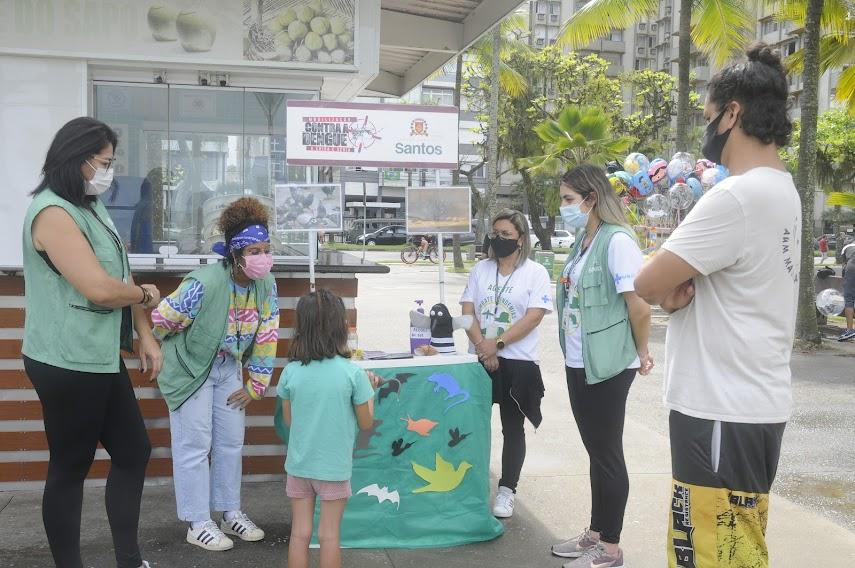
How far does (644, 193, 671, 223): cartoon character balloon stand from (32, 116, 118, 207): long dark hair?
10.8 m

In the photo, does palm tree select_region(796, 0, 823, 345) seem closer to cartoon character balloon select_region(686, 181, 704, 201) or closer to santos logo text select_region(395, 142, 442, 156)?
cartoon character balloon select_region(686, 181, 704, 201)

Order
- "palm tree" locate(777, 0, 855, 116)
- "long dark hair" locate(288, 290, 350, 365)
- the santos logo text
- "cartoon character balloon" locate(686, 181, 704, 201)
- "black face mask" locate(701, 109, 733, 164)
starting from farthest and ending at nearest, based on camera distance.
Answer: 1. "palm tree" locate(777, 0, 855, 116)
2. "cartoon character balloon" locate(686, 181, 704, 201)
3. the santos logo text
4. "long dark hair" locate(288, 290, 350, 365)
5. "black face mask" locate(701, 109, 733, 164)

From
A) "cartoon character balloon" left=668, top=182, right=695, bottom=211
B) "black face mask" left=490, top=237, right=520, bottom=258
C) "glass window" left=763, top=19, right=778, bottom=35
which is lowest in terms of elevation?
"black face mask" left=490, top=237, right=520, bottom=258

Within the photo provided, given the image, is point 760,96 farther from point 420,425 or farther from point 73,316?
point 73,316

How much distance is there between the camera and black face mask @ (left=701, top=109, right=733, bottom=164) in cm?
252

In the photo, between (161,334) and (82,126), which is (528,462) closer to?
(161,334)

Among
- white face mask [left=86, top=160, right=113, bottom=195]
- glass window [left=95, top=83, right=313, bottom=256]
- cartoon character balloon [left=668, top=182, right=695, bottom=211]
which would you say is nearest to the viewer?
white face mask [left=86, top=160, right=113, bottom=195]

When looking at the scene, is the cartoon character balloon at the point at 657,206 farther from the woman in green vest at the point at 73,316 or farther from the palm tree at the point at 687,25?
the woman in green vest at the point at 73,316

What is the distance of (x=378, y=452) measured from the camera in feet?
14.1

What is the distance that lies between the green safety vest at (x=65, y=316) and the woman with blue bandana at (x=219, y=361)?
0.69 m

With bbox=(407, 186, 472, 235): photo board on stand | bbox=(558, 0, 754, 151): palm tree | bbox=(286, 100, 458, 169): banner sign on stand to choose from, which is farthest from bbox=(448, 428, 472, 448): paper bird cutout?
bbox=(558, 0, 754, 151): palm tree

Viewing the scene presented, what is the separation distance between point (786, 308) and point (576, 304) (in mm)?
1652

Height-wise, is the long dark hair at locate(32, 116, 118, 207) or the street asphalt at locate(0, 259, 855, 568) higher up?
the long dark hair at locate(32, 116, 118, 207)

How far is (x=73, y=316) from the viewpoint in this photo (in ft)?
10.9
